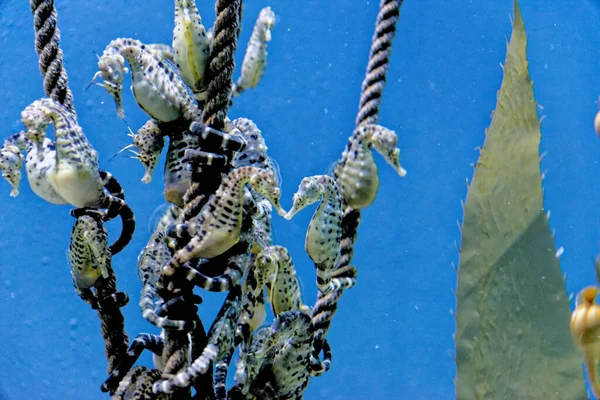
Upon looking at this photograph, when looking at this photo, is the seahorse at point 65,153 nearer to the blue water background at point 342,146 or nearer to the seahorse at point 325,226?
the seahorse at point 325,226

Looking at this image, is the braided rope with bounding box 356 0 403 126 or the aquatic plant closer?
the aquatic plant

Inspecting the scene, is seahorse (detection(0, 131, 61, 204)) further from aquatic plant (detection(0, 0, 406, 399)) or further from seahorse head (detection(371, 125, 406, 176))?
seahorse head (detection(371, 125, 406, 176))

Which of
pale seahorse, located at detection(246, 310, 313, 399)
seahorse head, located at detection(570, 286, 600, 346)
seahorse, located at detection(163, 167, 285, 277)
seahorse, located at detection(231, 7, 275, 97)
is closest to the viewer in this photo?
seahorse head, located at detection(570, 286, 600, 346)

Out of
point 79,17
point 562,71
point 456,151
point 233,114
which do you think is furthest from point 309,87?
point 562,71

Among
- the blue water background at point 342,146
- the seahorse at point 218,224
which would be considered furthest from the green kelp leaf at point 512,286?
the blue water background at point 342,146

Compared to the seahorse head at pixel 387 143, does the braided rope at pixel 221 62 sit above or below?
below

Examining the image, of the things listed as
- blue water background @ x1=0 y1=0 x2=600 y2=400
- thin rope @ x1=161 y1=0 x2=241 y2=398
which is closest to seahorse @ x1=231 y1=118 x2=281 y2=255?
thin rope @ x1=161 y1=0 x2=241 y2=398
